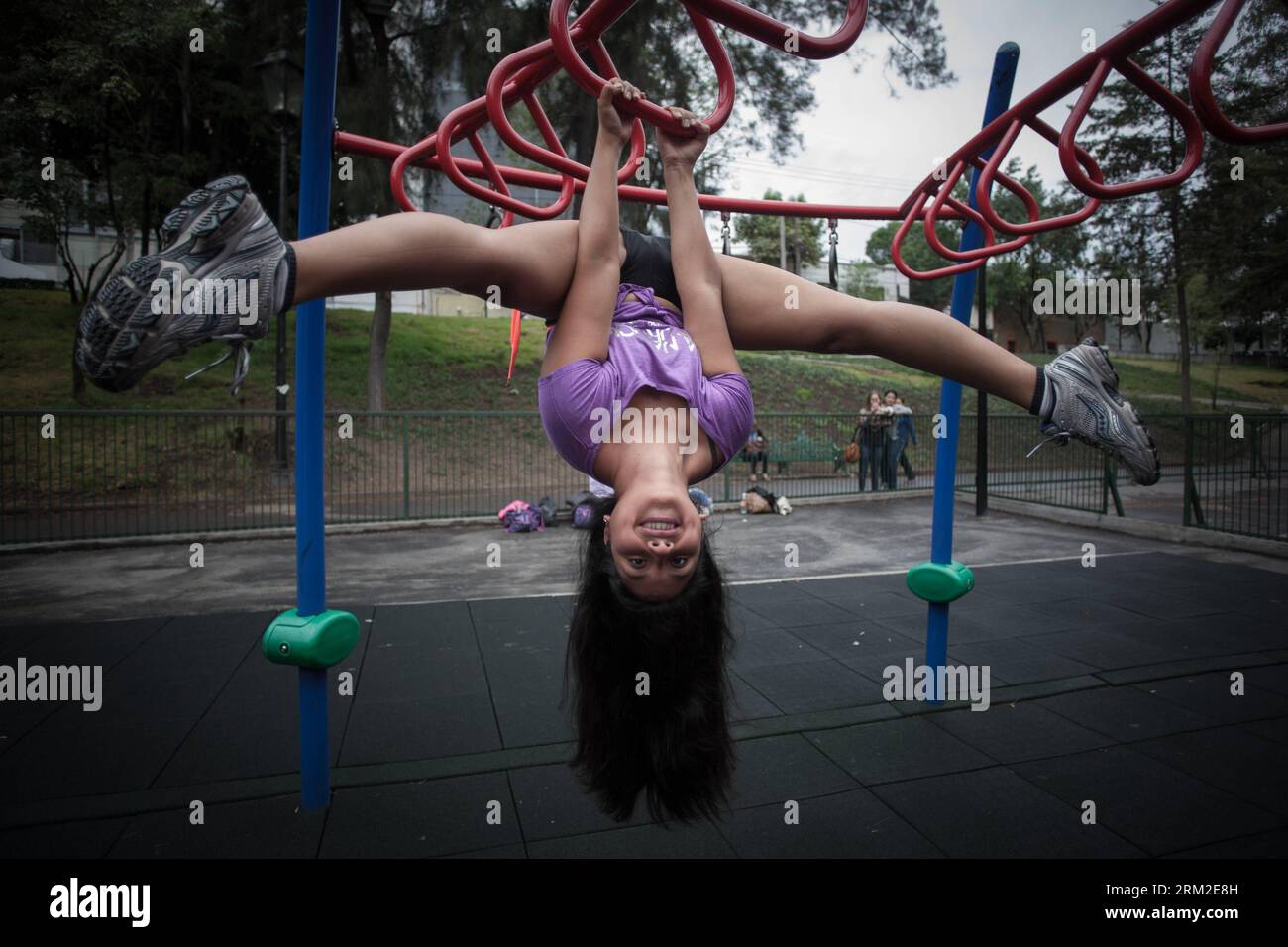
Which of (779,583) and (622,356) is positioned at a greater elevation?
(622,356)

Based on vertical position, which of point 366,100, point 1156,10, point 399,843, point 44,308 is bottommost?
point 399,843

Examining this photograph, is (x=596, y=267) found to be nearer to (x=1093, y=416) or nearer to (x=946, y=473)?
(x=1093, y=416)

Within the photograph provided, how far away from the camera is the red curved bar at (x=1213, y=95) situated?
215 centimetres

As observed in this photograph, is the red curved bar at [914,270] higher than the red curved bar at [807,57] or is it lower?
lower

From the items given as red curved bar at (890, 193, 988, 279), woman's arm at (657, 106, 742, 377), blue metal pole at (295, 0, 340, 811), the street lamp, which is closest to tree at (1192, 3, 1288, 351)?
red curved bar at (890, 193, 988, 279)

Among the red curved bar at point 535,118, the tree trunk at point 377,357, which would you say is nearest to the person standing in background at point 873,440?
the tree trunk at point 377,357

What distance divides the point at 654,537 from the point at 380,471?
8505 mm

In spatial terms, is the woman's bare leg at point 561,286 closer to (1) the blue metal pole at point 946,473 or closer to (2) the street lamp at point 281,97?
(1) the blue metal pole at point 946,473

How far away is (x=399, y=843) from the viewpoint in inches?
100.0

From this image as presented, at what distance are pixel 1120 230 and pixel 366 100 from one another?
14.1m

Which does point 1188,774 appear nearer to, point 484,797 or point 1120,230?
point 484,797

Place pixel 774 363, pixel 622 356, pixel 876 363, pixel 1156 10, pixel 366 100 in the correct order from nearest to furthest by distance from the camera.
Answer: pixel 622 356, pixel 1156 10, pixel 366 100, pixel 774 363, pixel 876 363

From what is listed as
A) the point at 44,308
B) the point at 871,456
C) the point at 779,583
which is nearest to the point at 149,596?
the point at 779,583

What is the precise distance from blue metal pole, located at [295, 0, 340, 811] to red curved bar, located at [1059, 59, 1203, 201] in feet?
8.27
